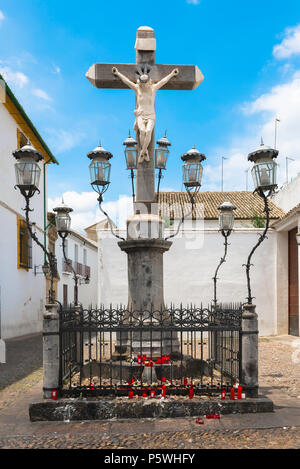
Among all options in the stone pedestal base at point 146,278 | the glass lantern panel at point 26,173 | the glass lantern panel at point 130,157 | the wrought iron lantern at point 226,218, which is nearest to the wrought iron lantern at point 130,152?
the glass lantern panel at point 130,157

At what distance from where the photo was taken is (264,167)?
5.50 metres

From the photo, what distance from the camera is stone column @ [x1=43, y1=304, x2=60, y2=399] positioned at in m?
4.80

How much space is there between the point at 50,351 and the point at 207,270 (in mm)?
10427

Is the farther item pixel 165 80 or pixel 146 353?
pixel 165 80

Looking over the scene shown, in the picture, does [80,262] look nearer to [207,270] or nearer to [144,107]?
[207,270]

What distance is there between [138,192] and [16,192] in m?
10.1

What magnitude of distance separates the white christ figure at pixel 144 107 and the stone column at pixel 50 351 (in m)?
2.93

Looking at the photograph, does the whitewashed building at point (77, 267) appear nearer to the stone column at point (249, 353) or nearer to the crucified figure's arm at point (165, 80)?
the crucified figure's arm at point (165, 80)

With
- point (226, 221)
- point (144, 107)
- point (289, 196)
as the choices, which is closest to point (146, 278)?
point (144, 107)

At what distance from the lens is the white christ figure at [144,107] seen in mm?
6418

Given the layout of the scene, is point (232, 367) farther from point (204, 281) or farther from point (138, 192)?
point (204, 281)

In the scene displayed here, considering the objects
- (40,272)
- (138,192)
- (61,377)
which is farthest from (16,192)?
(61,377)

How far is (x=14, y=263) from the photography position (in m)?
14.9

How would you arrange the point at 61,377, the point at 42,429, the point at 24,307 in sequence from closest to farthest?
the point at 42,429 < the point at 61,377 < the point at 24,307
